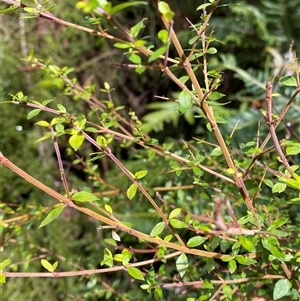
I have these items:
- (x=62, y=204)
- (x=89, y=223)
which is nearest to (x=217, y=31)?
(x=89, y=223)

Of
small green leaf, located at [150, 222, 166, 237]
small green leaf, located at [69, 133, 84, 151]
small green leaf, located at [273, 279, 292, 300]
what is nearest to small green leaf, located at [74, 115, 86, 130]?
small green leaf, located at [69, 133, 84, 151]

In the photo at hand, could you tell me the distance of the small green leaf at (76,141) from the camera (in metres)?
0.40

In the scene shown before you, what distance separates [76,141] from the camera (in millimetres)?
399

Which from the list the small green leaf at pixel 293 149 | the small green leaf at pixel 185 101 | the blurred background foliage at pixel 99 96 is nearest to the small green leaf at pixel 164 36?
the small green leaf at pixel 185 101

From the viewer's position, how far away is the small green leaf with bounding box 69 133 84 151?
0.40 meters

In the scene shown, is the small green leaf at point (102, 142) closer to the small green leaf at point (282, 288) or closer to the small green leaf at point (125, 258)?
the small green leaf at point (125, 258)

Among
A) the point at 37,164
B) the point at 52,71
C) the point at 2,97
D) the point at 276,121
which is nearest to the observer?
the point at 276,121

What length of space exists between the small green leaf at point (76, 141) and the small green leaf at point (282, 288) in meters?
0.24

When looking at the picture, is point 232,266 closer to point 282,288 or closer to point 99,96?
point 282,288

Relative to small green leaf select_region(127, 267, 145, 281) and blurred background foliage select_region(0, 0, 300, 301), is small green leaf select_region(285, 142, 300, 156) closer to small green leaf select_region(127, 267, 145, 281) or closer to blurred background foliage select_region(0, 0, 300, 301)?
small green leaf select_region(127, 267, 145, 281)

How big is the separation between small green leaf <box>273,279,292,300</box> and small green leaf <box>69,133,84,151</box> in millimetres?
236

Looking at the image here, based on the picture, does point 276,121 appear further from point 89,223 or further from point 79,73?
point 79,73

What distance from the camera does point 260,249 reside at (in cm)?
45

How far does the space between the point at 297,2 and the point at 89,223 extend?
1.06m
